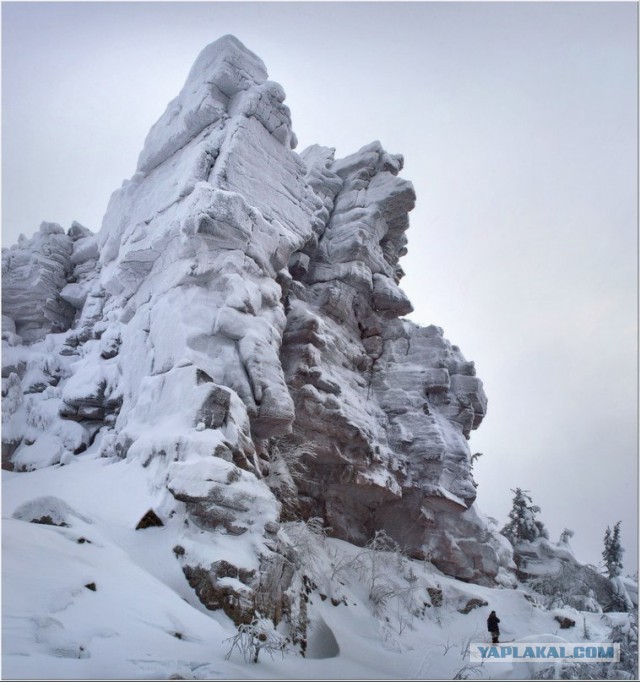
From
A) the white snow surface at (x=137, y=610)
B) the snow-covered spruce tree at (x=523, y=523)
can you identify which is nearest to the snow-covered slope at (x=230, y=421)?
the white snow surface at (x=137, y=610)

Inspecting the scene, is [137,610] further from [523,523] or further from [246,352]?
[523,523]

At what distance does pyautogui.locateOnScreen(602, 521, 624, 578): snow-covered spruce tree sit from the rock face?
30.2 feet

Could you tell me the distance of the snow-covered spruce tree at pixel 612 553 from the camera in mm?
30030

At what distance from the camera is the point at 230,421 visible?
41.3 ft

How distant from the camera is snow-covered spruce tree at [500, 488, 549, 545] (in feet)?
108

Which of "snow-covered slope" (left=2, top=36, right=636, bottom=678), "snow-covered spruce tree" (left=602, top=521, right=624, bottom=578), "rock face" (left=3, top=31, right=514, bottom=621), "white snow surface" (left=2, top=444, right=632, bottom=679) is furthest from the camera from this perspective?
"snow-covered spruce tree" (left=602, top=521, right=624, bottom=578)

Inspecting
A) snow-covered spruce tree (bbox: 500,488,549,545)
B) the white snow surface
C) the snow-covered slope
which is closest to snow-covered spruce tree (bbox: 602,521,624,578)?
snow-covered spruce tree (bbox: 500,488,549,545)

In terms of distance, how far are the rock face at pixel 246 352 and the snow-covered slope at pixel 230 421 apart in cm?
10

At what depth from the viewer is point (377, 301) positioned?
2597cm

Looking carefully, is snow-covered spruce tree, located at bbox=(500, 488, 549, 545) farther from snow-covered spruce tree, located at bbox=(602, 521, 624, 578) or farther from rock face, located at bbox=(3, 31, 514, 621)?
rock face, located at bbox=(3, 31, 514, 621)

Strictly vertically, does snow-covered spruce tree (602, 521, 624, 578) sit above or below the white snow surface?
above

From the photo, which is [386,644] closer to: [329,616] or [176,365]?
[329,616]

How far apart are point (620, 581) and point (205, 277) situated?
29772 millimetres

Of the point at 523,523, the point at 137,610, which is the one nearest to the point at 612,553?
the point at 523,523
